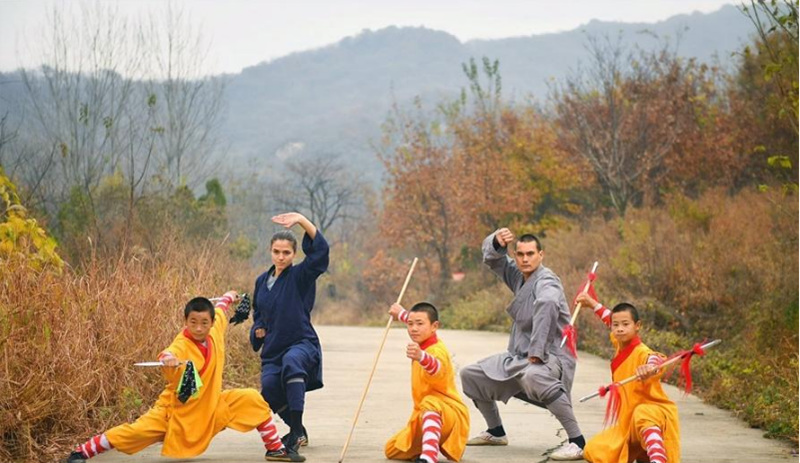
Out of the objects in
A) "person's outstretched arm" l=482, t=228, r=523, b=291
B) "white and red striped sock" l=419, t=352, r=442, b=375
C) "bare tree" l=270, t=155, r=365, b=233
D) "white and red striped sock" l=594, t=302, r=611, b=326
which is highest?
"person's outstretched arm" l=482, t=228, r=523, b=291

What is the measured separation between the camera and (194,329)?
327 inches

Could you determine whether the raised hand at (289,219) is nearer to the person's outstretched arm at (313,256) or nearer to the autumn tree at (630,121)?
the person's outstretched arm at (313,256)

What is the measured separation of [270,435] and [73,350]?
1880 mm

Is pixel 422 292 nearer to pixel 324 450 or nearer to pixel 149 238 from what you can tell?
pixel 149 238

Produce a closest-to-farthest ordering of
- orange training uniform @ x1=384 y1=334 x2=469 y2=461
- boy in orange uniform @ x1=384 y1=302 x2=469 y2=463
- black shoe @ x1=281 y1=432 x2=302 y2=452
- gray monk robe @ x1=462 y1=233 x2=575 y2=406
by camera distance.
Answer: boy in orange uniform @ x1=384 y1=302 x2=469 y2=463 → orange training uniform @ x1=384 y1=334 x2=469 y2=461 → black shoe @ x1=281 y1=432 x2=302 y2=452 → gray monk robe @ x1=462 y1=233 x2=575 y2=406

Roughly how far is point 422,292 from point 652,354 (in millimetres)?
30378

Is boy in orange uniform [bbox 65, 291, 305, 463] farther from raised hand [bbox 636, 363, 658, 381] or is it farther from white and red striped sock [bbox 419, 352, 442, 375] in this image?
raised hand [bbox 636, 363, 658, 381]

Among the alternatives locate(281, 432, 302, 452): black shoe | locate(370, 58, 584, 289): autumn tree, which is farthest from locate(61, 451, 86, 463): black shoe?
locate(370, 58, 584, 289): autumn tree

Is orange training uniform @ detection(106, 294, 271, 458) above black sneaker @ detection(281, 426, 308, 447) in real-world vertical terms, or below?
above

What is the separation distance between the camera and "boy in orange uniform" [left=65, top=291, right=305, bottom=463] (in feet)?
26.3

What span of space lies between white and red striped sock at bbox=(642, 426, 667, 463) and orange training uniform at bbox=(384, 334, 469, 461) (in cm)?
126

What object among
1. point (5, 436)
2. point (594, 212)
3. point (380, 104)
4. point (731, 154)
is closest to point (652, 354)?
point (5, 436)

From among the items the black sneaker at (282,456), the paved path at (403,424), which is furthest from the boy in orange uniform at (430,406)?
the black sneaker at (282,456)

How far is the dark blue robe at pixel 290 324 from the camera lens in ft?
29.8
